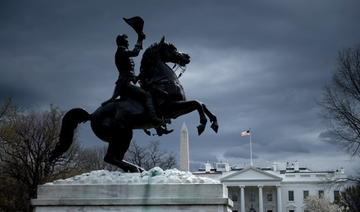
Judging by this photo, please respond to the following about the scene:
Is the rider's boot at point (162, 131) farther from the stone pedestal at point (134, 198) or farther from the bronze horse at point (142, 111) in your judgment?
the stone pedestal at point (134, 198)

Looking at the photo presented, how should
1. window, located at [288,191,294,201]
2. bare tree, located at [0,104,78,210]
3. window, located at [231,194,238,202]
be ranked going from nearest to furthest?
bare tree, located at [0,104,78,210] < window, located at [231,194,238,202] < window, located at [288,191,294,201]

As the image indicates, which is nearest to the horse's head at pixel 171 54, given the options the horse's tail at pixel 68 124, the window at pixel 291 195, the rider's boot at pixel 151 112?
the rider's boot at pixel 151 112

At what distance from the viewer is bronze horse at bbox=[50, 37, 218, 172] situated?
10977 mm

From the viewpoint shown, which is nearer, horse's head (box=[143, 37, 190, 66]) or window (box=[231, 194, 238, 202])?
horse's head (box=[143, 37, 190, 66])

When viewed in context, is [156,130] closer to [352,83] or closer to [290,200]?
[352,83]

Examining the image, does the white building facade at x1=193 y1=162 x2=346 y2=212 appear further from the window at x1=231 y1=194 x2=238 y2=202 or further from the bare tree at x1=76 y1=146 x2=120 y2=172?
the bare tree at x1=76 y1=146 x2=120 y2=172

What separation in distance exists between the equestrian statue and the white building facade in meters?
78.0

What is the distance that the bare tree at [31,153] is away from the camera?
110 ft

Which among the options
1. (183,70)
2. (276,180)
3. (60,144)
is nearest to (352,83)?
(183,70)

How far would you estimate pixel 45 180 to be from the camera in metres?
33.2

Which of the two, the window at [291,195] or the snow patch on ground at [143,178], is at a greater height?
the snow patch on ground at [143,178]

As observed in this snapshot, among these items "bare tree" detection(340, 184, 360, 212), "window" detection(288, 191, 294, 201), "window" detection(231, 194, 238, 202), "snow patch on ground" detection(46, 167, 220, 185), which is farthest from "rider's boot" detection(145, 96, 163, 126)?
"window" detection(288, 191, 294, 201)

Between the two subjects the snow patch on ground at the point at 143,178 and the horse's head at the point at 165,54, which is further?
the horse's head at the point at 165,54

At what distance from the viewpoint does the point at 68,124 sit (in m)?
11.7
